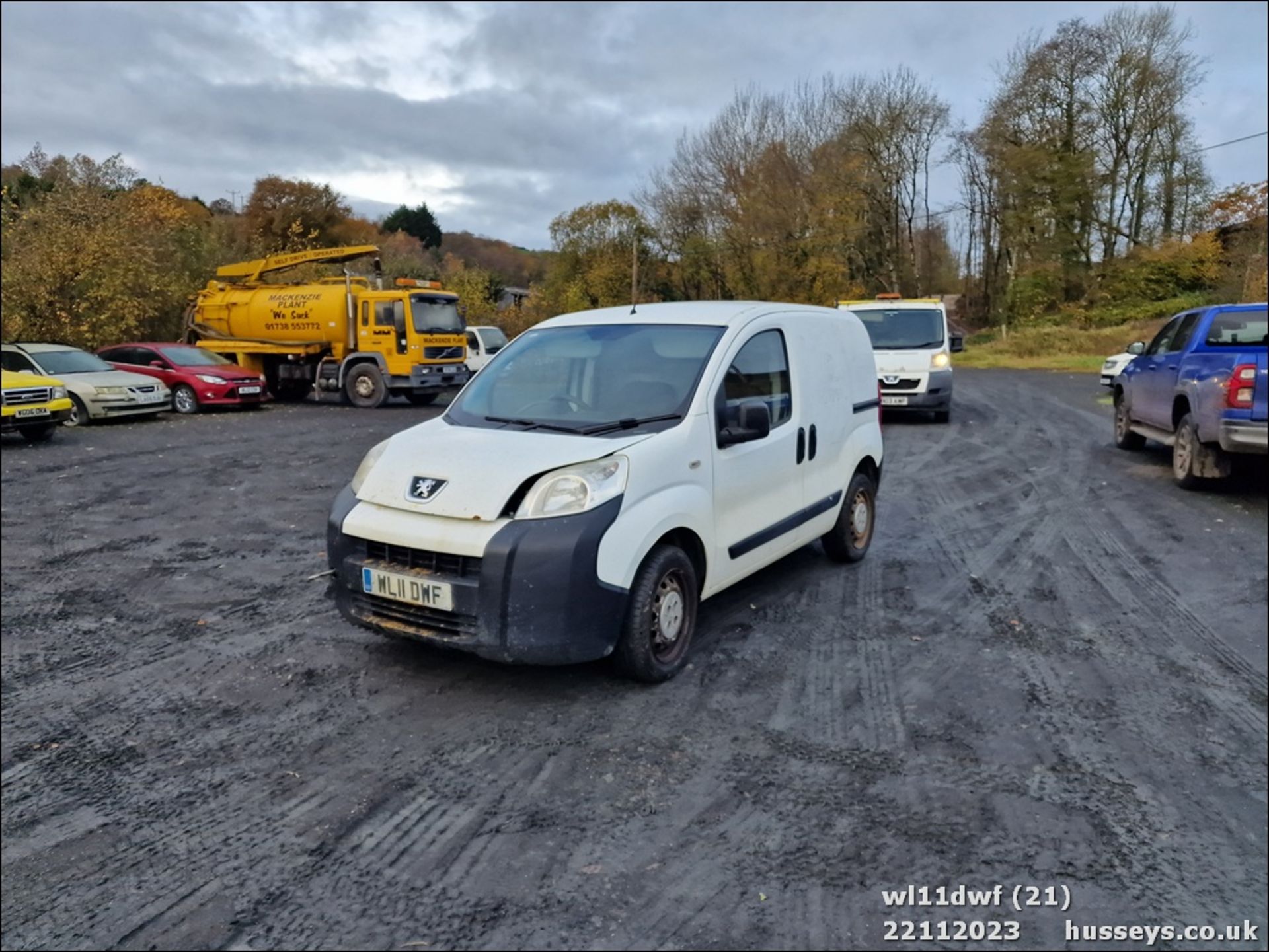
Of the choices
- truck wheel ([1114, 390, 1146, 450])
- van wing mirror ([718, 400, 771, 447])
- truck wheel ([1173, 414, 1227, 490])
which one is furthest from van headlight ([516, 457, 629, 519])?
truck wheel ([1114, 390, 1146, 450])

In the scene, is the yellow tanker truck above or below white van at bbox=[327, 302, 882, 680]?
above

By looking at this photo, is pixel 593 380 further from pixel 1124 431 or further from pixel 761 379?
pixel 1124 431

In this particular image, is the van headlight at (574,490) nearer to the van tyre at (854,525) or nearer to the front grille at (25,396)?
the van tyre at (854,525)

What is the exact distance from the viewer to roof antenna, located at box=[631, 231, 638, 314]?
3503 cm

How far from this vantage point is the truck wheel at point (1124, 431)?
1106 centimetres

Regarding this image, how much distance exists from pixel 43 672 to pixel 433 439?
236 cm

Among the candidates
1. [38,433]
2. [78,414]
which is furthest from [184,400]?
[38,433]

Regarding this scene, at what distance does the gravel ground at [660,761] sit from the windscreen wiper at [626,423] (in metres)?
1.20

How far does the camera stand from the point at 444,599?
3.95m

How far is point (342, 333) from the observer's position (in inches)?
814

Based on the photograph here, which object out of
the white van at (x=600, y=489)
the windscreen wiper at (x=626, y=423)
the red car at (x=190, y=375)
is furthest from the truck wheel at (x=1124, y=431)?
the red car at (x=190, y=375)

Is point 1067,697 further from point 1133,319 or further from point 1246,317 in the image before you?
point 1133,319

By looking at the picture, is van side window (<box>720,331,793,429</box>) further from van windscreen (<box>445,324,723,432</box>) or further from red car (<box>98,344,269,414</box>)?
red car (<box>98,344,269,414</box>)

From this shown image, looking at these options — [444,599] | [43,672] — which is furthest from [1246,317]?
[43,672]
